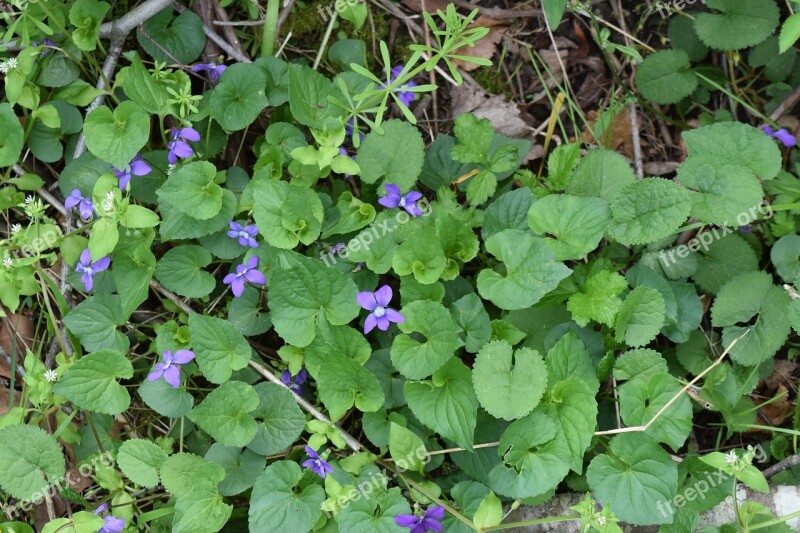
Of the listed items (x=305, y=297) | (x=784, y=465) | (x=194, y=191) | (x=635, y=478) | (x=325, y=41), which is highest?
(x=325, y=41)

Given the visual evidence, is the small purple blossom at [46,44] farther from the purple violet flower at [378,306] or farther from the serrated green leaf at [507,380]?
the serrated green leaf at [507,380]

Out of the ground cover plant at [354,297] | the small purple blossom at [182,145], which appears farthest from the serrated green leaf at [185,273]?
the small purple blossom at [182,145]

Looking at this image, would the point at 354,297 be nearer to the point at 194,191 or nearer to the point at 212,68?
the point at 194,191

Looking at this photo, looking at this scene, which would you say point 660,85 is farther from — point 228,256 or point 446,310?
point 228,256

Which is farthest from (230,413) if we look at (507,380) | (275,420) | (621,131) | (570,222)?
(621,131)

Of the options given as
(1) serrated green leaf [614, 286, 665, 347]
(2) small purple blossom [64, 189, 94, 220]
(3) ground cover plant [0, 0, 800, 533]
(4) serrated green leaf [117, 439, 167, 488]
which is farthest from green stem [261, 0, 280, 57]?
(1) serrated green leaf [614, 286, 665, 347]

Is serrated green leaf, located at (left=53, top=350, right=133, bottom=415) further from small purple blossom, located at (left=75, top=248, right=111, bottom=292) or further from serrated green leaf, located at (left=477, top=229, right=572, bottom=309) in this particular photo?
serrated green leaf, located at (left=477, top=229, right=572, bottom=309)

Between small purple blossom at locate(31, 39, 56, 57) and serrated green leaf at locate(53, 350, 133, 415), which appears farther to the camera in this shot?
small purple blossom at locate(31, 39, 56, 57)
